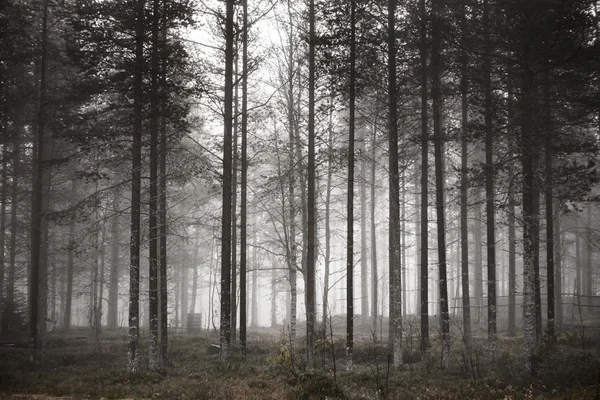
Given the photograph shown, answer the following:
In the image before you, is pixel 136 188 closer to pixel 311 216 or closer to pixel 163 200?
pixel 163 200

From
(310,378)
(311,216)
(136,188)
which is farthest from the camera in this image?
(311,216)

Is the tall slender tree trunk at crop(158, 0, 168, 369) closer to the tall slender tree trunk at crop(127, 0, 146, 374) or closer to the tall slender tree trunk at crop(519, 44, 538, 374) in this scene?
the tall slender tree trunk at crop(127, 0, 146, 374)

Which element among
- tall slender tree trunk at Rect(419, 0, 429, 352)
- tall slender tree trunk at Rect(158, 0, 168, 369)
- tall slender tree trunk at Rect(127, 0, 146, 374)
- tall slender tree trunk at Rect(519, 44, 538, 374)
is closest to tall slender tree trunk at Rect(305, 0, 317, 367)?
tall slender tree trunk at Rect(419, 0, 429, 352)

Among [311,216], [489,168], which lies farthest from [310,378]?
[489,168]

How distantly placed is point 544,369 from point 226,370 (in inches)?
368

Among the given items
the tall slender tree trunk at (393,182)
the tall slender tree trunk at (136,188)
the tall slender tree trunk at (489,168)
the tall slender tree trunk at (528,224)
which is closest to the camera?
the tall slender tree trunk at (528,224)

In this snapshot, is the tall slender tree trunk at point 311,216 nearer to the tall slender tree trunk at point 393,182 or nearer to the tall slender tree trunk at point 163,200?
the tall slender tree trunk at point 393,182

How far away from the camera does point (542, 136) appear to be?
1229cm

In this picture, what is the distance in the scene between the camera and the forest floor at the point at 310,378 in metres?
9.63

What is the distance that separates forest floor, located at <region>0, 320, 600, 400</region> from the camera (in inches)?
379

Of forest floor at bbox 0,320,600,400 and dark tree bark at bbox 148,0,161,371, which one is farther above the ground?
dark tree bark at bbox 148,0,161,371

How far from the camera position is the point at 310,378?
9.99 meters

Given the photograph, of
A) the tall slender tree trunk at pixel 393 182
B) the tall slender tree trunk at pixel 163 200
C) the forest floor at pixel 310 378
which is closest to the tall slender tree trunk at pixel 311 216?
the forest floor at pixel 310 378

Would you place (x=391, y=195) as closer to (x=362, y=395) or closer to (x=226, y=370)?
(x=362, y=395)
